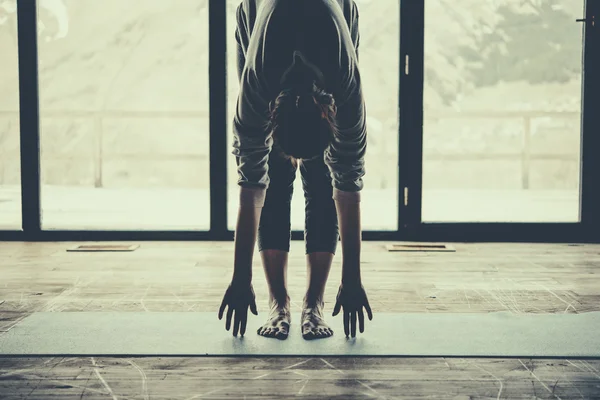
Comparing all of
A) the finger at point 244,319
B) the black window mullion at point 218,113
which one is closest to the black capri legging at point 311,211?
the finger at point 244,319

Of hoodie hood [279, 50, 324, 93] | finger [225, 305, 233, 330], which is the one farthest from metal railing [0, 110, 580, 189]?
hoodie hood [279, 50, 324, 93]

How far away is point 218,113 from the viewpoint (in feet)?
11.0

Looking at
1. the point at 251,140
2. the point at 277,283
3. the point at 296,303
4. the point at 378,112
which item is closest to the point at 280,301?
the point at 277,283

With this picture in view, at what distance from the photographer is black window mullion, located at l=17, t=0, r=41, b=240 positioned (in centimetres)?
333

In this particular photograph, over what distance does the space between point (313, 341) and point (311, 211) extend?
356 millimetres

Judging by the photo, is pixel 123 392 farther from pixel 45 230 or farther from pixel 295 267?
pixel 45 230

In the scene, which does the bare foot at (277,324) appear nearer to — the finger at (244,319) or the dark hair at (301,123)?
the finger at (244,319)

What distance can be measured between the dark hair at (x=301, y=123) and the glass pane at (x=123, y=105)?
370 centimetres

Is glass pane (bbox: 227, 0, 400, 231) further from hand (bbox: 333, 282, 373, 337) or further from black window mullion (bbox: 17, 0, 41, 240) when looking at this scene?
hand (bbox: 333, 282, 373, 337)

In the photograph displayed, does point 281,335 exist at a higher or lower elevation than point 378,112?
lower

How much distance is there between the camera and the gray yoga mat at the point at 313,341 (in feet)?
4.98

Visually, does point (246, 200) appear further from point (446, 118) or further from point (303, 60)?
point (446, 118)

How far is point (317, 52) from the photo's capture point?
1.39m

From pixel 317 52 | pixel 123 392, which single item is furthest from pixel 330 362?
pixel 317 52
